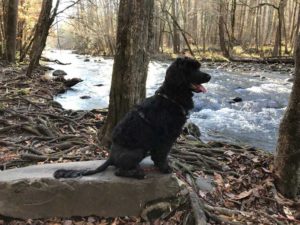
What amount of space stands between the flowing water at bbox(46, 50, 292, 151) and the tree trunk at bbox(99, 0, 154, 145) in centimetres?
386

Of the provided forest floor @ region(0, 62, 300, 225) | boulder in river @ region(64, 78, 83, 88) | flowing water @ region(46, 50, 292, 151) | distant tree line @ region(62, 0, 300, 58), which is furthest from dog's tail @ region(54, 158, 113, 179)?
distant tree line @ region(62, 0, 300, 58)

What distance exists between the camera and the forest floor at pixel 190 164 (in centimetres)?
421

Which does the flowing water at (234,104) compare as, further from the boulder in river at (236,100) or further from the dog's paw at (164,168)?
the dog's paw at (164,168)

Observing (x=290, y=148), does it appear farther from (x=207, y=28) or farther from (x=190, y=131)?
(x=207, y=28)

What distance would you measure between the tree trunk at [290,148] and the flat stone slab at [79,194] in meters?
1.74

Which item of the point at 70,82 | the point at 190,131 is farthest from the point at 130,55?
the point at 70,82

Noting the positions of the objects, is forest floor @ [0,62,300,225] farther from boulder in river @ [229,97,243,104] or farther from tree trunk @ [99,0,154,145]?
boulder in river @ [229,97,243,104]

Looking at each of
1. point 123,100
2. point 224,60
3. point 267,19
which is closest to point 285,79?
point 224,60

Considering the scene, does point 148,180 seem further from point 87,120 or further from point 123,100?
point 87,120

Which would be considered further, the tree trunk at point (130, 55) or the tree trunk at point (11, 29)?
the tree trunk at point (11, 29)

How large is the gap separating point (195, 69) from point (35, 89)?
9.66 m

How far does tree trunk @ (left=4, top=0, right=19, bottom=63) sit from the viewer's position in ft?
56.7

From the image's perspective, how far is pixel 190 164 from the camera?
5664mm

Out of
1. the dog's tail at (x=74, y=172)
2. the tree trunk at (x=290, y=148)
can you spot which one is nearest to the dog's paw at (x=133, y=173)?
the dog's tail at (x=74, y=172)
